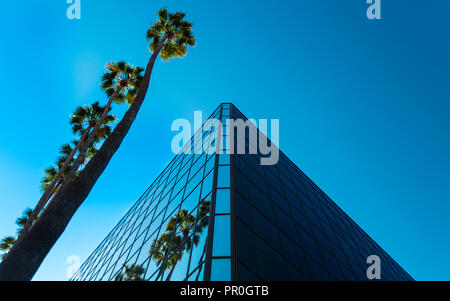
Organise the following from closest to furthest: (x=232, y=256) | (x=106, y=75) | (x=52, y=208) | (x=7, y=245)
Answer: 1. (x=52, y=208)
2. (x=232, y=256)
3. (x=106, y=75)
4. (x=7, y=245)

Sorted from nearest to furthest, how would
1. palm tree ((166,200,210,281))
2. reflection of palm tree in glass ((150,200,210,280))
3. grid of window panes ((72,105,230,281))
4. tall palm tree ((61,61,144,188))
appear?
1. grid of window panes ((72,105,230,281))
2. palm tree ((166,200,210,281))
3. reflection of palm tree in glass ((150,200,210,280))
4. tall palm tree ((61,61,144,188))

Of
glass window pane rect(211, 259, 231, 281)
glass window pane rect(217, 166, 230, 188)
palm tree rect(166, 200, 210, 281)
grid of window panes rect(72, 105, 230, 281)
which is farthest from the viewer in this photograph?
glass window pane rect(217, 166, 230, 188)

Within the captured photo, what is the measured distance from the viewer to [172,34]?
1877 centimetres

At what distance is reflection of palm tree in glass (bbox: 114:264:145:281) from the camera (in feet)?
37.5

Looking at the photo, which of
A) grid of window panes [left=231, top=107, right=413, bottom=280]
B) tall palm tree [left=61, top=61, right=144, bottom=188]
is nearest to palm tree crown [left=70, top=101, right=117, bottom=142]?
tall palm tree [left=61, top=61, right=144, bottom=188]

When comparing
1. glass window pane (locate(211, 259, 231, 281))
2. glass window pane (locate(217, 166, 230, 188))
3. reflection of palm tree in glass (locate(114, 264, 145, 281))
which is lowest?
glass window pane (locate(211, 259, 231, 281))

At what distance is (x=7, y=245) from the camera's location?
23000 millimetres

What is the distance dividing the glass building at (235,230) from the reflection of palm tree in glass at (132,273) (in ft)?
0.21

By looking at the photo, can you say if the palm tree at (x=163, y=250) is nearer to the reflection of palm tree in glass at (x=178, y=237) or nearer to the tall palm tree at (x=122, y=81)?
the reflection of palm tree in glass at (x=178, y=237)

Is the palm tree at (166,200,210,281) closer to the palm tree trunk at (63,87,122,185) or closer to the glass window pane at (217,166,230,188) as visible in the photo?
the glass window pane at (217,166,230,188)

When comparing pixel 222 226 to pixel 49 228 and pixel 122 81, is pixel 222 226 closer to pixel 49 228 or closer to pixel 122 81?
pixel 49 228
